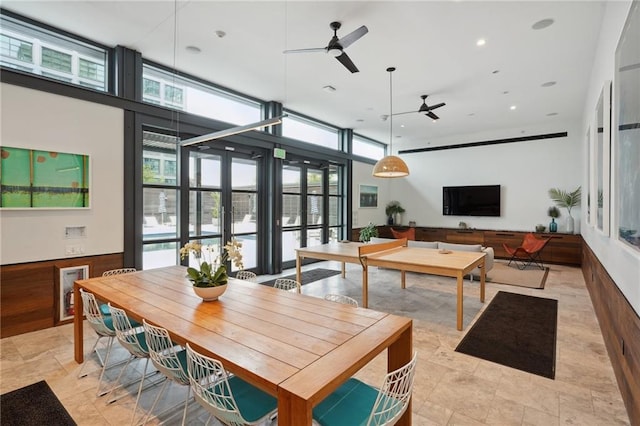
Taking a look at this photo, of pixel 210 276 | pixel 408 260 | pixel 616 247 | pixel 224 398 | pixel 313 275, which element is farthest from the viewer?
pixel 313 275

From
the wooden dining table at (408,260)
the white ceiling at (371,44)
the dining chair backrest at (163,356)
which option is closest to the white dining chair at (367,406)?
the dining chair backrest at (163,356)

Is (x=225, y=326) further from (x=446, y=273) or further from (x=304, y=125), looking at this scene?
(x=304, y=125)

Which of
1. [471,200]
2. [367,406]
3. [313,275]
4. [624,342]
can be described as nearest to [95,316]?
[367,406]

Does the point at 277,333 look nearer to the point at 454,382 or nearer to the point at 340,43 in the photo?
the point at 454,382

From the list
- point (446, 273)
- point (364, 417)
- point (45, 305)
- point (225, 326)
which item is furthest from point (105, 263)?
point (446, 273)

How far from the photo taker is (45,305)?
144 inches

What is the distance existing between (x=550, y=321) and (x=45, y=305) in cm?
627

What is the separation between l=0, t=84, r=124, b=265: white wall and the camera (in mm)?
3352

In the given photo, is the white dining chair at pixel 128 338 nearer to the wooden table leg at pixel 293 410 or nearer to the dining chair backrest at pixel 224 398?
the dining chair backrest at pixel 224 398

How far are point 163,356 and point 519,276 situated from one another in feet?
22.3

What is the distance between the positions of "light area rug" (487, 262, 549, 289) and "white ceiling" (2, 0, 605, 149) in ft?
11.8

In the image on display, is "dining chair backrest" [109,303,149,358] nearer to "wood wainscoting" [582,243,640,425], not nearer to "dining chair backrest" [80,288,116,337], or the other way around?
"dining chair backrest" [80,288,116,337]

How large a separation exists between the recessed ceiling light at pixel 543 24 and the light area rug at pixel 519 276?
166 inches

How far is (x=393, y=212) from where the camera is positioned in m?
10.3
